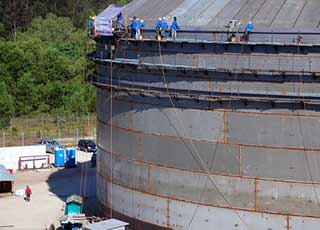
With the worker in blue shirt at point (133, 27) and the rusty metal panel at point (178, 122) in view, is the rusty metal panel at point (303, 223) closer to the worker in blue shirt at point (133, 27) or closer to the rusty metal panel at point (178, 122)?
the rusty metal panel at point (178, 122)

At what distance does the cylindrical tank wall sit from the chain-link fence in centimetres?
3126

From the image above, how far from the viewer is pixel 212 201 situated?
2959cm

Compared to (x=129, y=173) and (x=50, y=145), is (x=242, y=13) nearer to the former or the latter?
(x=129, y=173)

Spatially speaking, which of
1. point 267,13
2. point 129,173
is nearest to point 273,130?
point 267,13

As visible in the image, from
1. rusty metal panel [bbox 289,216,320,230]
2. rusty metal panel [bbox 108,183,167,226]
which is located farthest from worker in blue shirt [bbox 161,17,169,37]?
rusty metal panel [bbox 289,216,320,230]

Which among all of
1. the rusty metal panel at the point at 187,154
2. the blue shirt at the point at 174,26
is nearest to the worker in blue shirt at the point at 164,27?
the blue shirt at the point at 174,26

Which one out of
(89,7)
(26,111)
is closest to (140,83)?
(26,111)

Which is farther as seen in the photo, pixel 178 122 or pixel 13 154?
pixel 13 154

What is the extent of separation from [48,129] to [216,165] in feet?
135

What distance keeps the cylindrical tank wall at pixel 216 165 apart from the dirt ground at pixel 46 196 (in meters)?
5.88

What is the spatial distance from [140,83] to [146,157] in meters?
3.24

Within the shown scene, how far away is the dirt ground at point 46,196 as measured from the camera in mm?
37062

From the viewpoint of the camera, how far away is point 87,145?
59594 mm

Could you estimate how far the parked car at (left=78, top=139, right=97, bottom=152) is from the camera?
194ft
